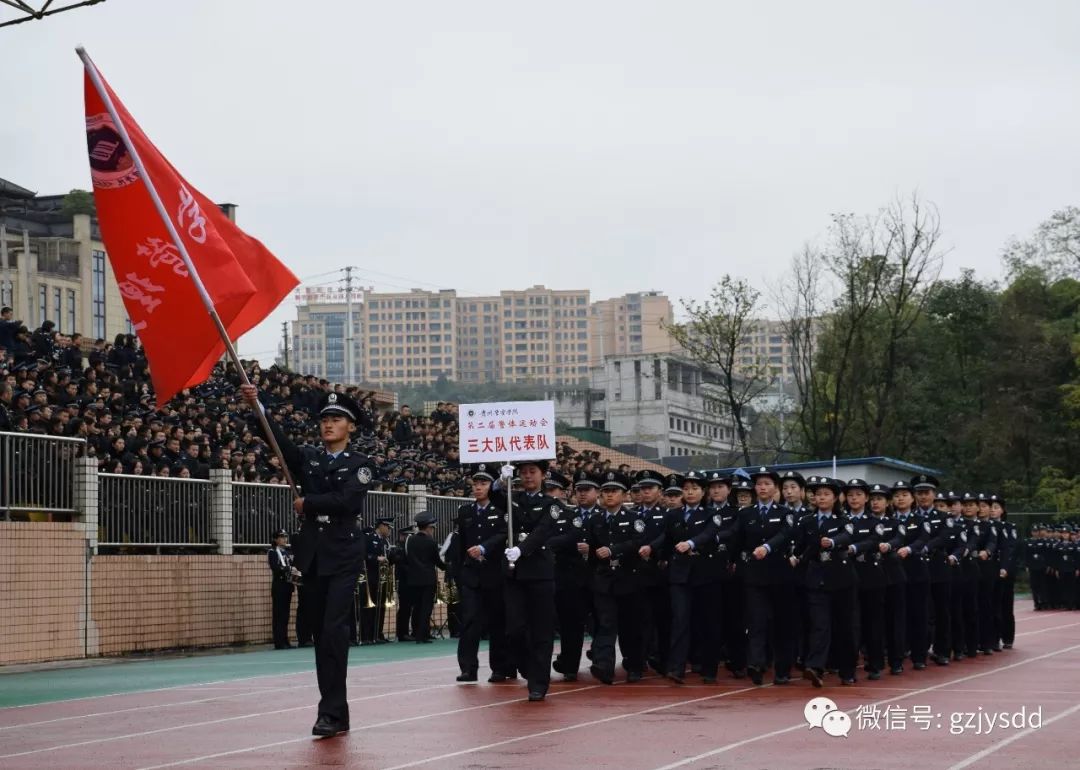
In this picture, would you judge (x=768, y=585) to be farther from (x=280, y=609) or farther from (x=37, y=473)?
(x=280, y=609)

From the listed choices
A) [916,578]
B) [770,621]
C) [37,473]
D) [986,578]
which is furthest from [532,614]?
[986,578]

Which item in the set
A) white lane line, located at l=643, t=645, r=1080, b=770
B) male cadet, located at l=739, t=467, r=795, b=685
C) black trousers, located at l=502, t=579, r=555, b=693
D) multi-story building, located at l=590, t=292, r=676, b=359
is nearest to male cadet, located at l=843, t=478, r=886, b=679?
white lane line, located at l=643, t=645, r=1080, b=770

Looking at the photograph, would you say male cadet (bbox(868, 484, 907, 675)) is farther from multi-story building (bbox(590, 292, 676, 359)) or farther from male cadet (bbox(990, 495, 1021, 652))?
multi-story building (bbox(590, 292, 676, 359))

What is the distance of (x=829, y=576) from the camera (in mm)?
16656

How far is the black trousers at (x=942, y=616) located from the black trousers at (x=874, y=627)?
288 centimetres

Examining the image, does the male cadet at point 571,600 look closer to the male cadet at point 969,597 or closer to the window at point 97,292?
the male cadet at point 969,597

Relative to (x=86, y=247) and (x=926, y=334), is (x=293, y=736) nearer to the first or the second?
(x=86, y=247)

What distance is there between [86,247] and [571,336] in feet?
437

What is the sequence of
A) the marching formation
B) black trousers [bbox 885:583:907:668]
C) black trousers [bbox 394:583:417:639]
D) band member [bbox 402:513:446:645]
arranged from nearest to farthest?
the marching formation
black trousers [bbox 885:583:907:668]
band member [bbox 402:513:446:645]
black trousers [bbox 394:583:417:639]

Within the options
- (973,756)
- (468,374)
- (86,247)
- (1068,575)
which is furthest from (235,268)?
(468,374)

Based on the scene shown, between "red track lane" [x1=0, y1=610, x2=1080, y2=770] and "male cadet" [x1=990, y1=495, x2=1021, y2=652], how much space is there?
190 inches

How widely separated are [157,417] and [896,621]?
1247 centimetres

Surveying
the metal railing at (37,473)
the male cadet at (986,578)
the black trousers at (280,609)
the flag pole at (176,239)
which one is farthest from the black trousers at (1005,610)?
the flag pole at (176,239)

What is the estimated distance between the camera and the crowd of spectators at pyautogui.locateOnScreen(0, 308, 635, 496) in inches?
898
